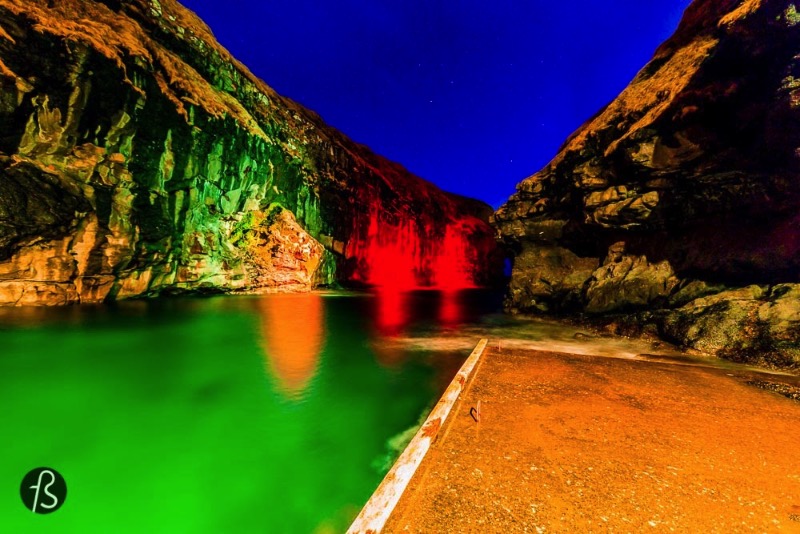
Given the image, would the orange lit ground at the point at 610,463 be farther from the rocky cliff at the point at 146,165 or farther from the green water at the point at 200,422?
the rocky cliff at the point at 146,165

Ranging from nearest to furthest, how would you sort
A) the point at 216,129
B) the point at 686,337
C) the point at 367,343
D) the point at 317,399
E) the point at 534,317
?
the point at 317,399
the point at 686,337
the point at 367,343
the point at 534,317
the point at 216,129

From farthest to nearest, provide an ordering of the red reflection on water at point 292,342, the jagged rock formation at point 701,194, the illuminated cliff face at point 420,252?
1. the illuminated cliff face at point 420,252
2. the jagged rock formation at point 701,194
3. the red reflection on water at point 292,342

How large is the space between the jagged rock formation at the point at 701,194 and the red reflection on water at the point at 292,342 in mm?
10131

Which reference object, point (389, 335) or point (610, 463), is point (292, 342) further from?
point (610, 463)

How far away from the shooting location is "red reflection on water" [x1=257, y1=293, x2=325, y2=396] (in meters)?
7.04

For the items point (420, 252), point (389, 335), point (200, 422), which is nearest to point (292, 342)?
point (389, 335)

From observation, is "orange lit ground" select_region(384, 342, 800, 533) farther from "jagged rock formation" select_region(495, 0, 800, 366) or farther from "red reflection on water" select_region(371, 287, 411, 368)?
"jagged rock formation" select_region(495, 0, 800, 366)

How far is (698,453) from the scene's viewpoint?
3.22m

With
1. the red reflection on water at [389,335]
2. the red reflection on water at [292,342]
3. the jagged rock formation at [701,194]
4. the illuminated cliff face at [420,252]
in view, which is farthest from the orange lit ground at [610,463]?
the illuminated cliff face at [420,252]

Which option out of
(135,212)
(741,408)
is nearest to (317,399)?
(741,408)

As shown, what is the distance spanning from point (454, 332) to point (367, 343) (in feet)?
13.3

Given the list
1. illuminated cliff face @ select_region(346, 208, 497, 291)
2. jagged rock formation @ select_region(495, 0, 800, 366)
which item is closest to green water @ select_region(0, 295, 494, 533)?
jagged rock formation @ select_region(495, 0, 800, 366)

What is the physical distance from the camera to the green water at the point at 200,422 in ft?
10.6

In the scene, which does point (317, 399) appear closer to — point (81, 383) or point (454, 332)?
point (81, 383)
